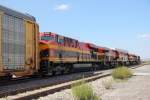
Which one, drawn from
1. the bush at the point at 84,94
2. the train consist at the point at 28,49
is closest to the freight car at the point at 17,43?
the train consist at the point at 28,49

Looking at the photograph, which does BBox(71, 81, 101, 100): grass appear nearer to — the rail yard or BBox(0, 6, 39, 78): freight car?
the rail yard

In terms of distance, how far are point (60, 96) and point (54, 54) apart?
41.2 ft

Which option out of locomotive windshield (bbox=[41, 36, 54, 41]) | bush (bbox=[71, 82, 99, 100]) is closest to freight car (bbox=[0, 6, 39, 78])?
locomotive windshield (bbox=[41, 36, 54, 41])

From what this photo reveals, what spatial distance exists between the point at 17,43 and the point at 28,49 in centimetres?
164

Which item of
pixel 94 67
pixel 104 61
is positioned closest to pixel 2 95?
pixel 94 67

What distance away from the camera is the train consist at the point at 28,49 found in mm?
18109

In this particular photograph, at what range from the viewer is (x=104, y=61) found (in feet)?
160

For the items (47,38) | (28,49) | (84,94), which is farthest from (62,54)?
(84,94)

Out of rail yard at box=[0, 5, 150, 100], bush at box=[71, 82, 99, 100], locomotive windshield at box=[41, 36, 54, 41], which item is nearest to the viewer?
bush at box=[71, 82, 99, 100]

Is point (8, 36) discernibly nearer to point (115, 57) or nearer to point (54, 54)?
point (54, 54)

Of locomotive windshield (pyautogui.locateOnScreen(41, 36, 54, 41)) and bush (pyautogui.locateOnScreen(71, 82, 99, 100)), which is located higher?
locomotive windshield (pyautogui.locateOnScreen(41, 36, 54, 41))

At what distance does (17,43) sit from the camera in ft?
63.8

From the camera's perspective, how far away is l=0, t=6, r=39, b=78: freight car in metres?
17.9

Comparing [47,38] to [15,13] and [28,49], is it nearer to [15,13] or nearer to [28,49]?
[28,49]
